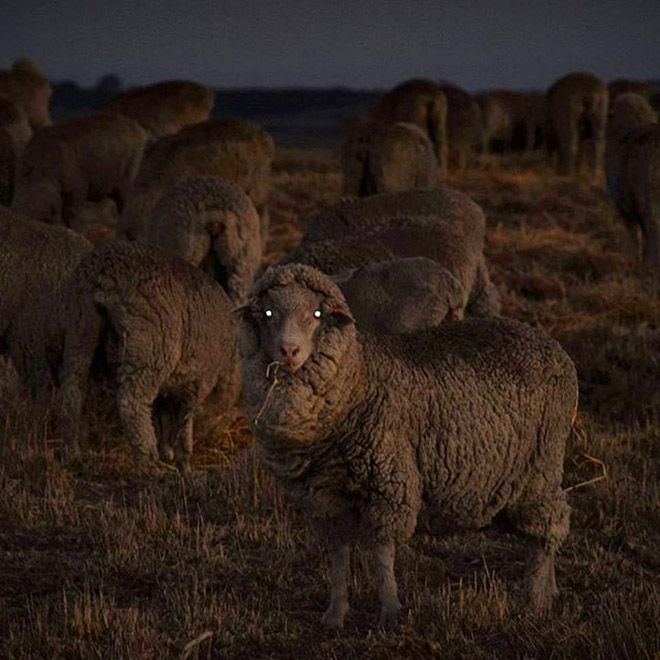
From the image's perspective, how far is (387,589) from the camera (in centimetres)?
564

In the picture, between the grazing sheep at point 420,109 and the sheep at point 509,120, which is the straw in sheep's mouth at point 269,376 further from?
the sheep at point 509,120

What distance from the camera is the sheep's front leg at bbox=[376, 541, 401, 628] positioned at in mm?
5613

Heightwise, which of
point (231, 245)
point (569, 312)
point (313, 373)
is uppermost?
point (313, 373)

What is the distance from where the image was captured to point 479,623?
18.5 ft

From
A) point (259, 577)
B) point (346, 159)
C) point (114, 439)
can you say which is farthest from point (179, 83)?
point (259, 577)

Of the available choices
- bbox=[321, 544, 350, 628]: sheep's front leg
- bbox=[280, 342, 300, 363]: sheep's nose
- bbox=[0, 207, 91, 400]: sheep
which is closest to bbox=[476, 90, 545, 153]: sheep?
bbox=[0, 207, 91, 400]: sheep

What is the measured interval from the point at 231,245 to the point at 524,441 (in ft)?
15.3

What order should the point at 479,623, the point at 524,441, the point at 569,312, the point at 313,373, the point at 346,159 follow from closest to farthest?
the point at 313,373 → the point at 479,623 → the point at 524,441 → the point at 569,312 → the point at 346,159

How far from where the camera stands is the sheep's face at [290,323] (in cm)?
512

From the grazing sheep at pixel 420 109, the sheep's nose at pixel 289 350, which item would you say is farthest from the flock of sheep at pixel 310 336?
the grazing sheep at pixel 420 109

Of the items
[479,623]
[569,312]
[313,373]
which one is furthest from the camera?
[569,312]

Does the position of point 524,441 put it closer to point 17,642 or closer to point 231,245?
point 17,642

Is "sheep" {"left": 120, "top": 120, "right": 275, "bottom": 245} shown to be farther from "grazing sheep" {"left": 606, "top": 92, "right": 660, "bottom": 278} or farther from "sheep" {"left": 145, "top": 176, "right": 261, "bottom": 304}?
"grazing sheep" {"left": 606, "top": 92, "right": 660, "bottom": 278}

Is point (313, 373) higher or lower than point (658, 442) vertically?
higher
